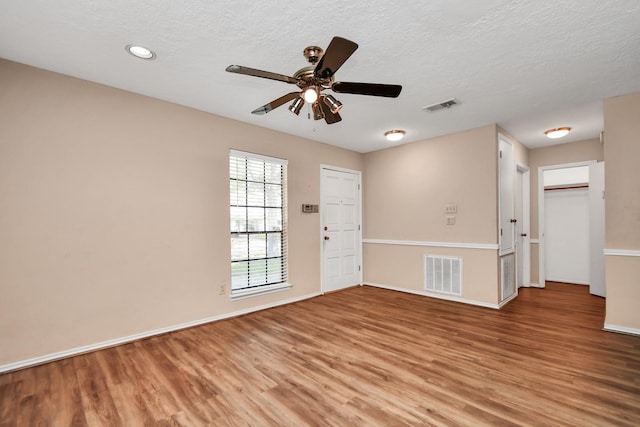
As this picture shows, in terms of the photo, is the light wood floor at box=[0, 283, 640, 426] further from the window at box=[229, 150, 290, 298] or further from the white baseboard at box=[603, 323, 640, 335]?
the window at box=[229, 150, 290, 298]

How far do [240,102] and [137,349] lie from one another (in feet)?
9.42

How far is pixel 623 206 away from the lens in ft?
10.7

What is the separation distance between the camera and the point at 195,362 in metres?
2.62

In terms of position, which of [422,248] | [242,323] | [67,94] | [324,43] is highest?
[324,43]

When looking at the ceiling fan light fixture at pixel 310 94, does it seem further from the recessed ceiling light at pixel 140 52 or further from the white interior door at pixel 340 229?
the white interior door at pixel 340 229

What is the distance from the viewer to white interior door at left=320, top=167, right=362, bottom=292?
5160 millimetres

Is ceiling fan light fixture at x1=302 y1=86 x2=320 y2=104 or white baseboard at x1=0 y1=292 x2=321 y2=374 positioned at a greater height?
ceiling fan light fixture at x1=302 y1=86 x2=320 y2=104

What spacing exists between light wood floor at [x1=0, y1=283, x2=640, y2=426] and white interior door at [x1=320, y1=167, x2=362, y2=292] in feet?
5.31

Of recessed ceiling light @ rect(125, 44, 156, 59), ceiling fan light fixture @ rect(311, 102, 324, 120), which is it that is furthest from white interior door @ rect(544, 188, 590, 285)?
recessed ceiling light @ rect(125, 44, 156, 59)

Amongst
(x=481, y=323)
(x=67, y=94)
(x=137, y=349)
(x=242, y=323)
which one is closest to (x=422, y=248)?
(x=481, y=323)

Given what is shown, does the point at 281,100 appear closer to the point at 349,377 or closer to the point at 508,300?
the point at 349,377

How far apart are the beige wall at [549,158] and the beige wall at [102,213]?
5.41 meters

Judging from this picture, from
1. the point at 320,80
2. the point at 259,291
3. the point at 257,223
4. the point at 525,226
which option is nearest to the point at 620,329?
the point at 525,226

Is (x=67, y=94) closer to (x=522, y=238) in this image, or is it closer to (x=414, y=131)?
(x=414, y=131)
